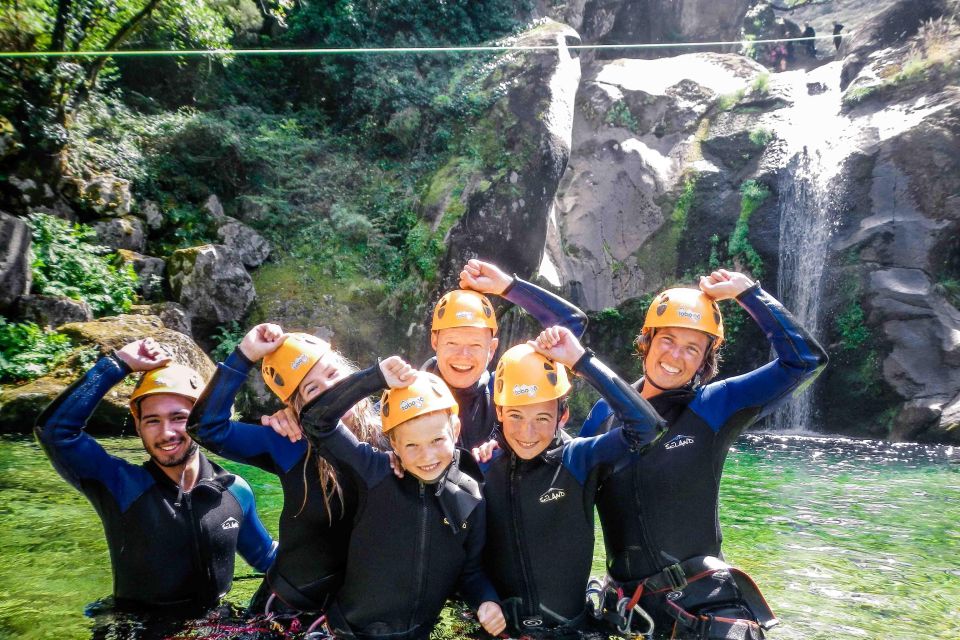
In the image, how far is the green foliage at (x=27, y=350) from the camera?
9.48 meters

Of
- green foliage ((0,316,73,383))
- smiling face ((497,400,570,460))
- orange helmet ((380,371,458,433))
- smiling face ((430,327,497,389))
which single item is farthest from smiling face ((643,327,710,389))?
green foliage ((0,316,73,383))

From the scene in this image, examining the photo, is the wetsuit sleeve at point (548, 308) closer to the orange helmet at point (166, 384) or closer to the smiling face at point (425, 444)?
the smiling face at point (425, 444)

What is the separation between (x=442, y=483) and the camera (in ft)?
9.87

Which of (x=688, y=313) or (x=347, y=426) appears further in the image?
(x=688, y=313)

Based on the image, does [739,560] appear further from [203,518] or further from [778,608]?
[203,518]

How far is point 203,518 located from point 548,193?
1110cm

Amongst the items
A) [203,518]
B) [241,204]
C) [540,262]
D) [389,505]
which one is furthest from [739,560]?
[241,204]

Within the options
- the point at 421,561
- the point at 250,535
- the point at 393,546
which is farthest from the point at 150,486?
the point at 421,561

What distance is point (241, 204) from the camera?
46.6 feet

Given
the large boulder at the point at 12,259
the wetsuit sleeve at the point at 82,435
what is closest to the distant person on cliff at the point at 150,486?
the wetsuit sleeve at the point at 82,435

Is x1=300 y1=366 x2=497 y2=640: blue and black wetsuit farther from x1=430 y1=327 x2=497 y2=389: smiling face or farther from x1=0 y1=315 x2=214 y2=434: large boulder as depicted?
x1=0 y1=315 x2=214 y2=434: large boulder

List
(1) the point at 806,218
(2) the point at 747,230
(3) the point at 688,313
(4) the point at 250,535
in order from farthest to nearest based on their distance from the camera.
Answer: (2) the point at 747,230 → (1) the point at 806,218 → (4) the point at 250,535 → (3) the point at 688,313

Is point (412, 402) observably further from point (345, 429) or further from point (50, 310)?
point (50, 310)

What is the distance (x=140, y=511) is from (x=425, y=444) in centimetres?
147
